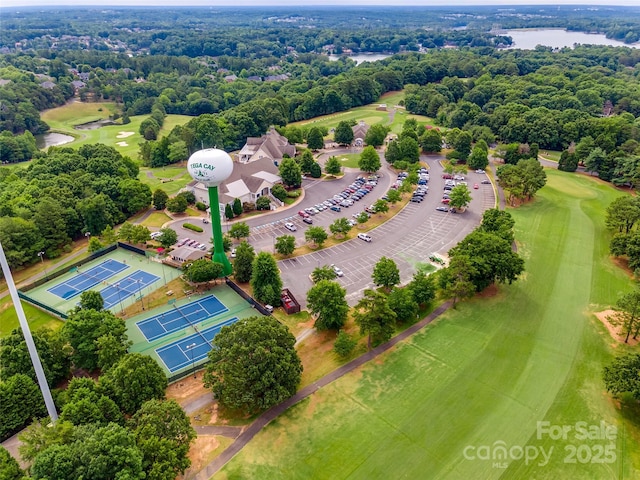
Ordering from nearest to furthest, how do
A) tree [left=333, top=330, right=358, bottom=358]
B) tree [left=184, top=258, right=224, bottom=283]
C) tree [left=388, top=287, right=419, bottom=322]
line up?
tree [left=333, top=330, right=358, bottom=358] < tree [left=388, top=287, right=419, bottom=322] < tree [left=184, top=258, right=224, bottom=283]

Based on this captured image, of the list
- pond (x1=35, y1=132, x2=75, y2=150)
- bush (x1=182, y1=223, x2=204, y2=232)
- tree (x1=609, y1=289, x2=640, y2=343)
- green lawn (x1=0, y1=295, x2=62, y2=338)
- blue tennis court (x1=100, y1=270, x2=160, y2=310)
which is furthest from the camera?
pond (x1=35, y1=132, x2=75, y2=150)

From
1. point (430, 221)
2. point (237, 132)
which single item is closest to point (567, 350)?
point (430, 221)

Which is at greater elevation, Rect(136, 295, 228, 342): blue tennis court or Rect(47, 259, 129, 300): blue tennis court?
Rect(136, 295, 228, 342): blue tennis court

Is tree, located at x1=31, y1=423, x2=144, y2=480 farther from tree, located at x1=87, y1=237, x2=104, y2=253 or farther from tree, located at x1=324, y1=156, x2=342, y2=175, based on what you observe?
tree, located at x1=324, y1=156, x2=342, y2=175

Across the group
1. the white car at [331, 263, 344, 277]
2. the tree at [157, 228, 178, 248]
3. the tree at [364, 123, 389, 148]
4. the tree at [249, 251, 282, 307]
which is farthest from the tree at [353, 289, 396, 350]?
the tree at [364, 123, 389, 148]

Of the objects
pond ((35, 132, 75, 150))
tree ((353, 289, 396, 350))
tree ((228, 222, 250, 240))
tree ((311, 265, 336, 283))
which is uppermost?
tree ((353, 289, 396, 350))

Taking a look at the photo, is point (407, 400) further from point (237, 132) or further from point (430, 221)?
point (237, 132)

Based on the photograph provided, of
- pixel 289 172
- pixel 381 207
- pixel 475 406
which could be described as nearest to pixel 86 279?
pixel 289 172

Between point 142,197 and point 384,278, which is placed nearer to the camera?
point 384,278
